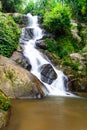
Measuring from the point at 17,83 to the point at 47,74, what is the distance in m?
4.31

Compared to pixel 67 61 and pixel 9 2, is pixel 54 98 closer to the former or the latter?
pixel 67 61

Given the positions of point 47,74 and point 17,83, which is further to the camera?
point 47,74

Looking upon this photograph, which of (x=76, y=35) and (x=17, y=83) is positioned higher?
(x=76, y=35)

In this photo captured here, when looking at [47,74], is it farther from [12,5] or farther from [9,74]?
[12,5]

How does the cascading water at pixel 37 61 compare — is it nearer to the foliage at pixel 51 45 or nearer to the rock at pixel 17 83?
the foliage at pixel 51 45

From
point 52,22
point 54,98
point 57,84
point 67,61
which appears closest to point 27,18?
point 52,22

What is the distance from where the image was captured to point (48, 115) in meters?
11.0

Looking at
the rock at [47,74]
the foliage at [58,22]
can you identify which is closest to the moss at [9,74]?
the rock at [47,74]

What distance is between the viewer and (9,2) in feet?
123

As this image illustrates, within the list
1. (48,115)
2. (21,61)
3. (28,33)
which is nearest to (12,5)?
(28,33)

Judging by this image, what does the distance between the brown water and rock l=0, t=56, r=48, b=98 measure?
1.07 meters

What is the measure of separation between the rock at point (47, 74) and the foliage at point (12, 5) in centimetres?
2063

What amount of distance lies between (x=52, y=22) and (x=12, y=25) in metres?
5.38

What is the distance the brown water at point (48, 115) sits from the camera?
31.4ft
